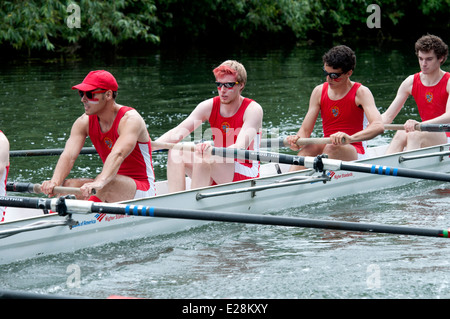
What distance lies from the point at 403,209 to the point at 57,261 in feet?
13.2

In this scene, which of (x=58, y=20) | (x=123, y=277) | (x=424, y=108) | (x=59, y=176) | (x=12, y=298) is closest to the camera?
(x=12, y=298)

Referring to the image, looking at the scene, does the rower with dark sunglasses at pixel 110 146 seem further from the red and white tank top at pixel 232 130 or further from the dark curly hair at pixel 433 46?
the dark curly hair at pixel 433 46

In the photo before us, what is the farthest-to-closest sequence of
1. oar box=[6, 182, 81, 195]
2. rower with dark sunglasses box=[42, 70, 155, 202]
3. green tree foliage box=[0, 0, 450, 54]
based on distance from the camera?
green tree foliage box=[0, 0, 450, 54]
rower with dark sunglasses box=[42, 70, 155, 202]
oar box=[6, 182, 81, 195]

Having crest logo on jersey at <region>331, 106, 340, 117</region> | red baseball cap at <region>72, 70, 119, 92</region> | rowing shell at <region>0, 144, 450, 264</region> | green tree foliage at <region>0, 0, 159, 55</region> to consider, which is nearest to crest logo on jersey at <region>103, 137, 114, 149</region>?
red baseball cap at <region>72, 70, 119, 92</region>

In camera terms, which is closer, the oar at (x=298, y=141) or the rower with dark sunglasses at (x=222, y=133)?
the rower with dark sunglasses at (x=222, y=133)

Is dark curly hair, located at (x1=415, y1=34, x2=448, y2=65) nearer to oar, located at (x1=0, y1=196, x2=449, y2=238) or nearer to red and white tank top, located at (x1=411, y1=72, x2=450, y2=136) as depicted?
red and white tank top, located at (x1=411, y1=72, x2=450, y2=136)

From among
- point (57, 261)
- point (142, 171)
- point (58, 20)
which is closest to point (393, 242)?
point (142, 171)

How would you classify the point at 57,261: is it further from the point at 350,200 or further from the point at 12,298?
the point at 350,200

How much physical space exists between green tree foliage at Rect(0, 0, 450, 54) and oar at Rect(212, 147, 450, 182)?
45.9ft

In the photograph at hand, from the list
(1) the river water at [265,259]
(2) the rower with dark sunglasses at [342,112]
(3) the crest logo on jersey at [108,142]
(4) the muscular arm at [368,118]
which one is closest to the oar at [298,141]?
(2) the rower with dark sunglasses at [342,112]

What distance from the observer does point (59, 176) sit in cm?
654

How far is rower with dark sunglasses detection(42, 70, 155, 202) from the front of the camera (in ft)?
20.8

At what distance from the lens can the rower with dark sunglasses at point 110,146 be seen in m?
6.33

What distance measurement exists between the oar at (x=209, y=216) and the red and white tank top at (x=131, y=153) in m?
1.03
